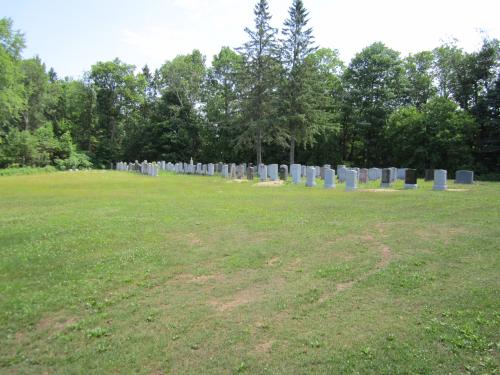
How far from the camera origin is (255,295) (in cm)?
568

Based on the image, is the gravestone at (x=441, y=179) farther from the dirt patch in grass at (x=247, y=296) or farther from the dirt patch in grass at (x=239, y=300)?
the dirt patch in grass at (x=239, y=300)

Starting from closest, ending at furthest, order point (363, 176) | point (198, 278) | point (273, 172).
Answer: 1. point (198, 278)
2. point (363, 176)
3. point (273, 172)

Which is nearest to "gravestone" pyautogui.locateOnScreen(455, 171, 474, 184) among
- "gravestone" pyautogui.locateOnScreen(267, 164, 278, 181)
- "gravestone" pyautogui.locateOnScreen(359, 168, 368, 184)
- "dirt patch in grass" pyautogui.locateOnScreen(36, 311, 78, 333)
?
"gravestone" pyautogui.locateOnScreen(359, 168, 368, 184)

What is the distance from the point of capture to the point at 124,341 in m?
4.68

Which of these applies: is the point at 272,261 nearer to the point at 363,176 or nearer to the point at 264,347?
the point at 264,347

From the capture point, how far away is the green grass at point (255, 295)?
416cm

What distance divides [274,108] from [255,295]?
3252 cm

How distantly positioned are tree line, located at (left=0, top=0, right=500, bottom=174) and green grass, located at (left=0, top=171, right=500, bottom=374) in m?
27.6

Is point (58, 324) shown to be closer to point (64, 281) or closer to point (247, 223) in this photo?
point (64, 281)

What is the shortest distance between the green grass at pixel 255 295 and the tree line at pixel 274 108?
2764 cm

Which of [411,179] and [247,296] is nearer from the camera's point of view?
[247,296]

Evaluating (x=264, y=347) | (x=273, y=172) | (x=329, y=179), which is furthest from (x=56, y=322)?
(x=273, y=172)

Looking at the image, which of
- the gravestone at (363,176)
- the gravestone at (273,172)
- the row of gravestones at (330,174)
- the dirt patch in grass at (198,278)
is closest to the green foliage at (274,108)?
the row of gravestones at (330,174)

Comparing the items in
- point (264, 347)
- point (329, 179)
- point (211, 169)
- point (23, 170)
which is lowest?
point (264, 347)
